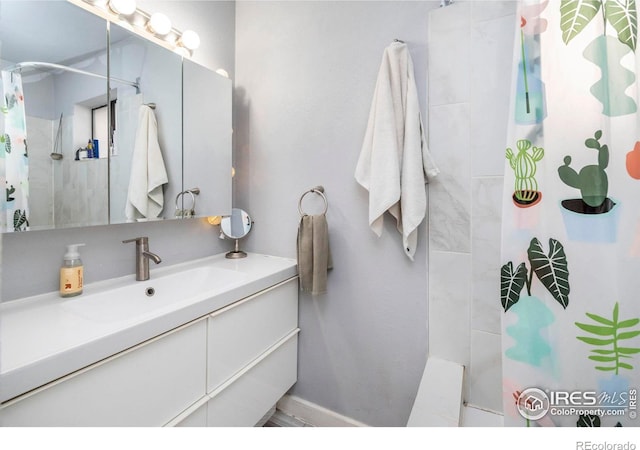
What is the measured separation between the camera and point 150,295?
1.21 m

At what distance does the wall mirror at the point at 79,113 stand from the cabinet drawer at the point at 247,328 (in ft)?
1.81

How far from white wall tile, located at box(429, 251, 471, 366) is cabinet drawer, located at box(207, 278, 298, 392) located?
665 millimetres

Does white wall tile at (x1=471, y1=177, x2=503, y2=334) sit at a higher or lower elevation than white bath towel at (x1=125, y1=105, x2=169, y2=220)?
lower

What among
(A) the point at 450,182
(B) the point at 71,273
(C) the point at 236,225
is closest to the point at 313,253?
(C) the point at 236,225

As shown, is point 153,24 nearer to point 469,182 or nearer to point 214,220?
point 214,220

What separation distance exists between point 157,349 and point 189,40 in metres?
1.36

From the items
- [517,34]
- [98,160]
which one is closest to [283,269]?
[98,160]

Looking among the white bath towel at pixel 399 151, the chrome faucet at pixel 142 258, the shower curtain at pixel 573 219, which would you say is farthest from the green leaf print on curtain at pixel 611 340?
the chrome faucet at pixel 142 258

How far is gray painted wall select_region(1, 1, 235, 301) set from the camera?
972mm

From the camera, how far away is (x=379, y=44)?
1318 millimetres

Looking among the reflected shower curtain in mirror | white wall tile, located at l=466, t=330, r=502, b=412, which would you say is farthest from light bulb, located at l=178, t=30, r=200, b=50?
white wall tile, located at l=466, t=330, r=502, b=412

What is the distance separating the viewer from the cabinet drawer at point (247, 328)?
1.07 metres

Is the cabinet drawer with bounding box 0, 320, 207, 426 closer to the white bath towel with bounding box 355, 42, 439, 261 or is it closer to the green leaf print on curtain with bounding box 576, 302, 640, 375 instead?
the white bath towel with bounding box 355, 42, 439, 261

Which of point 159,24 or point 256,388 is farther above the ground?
point 159,24
